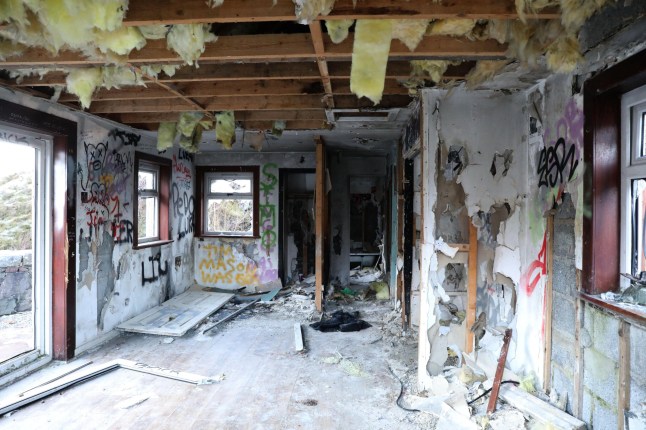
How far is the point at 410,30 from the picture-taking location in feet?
7.41

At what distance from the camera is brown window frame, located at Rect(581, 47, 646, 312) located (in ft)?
7.66

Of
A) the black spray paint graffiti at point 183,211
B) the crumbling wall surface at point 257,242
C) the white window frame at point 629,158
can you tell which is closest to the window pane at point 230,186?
the crumbling wall surface at point 257,242

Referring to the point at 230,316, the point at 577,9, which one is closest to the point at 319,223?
the point at 230,316

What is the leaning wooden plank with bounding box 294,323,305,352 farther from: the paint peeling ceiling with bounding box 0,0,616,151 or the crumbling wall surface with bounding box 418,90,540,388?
the paint peeling ceiling with bounding box 0,0,616,151

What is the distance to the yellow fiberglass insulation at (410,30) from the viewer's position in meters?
2.22

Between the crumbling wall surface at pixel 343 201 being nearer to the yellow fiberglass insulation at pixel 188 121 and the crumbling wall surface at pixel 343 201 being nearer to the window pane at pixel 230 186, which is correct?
the window pane at pixel 230 186

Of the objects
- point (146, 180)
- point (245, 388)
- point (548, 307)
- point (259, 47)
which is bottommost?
point (245, 388)

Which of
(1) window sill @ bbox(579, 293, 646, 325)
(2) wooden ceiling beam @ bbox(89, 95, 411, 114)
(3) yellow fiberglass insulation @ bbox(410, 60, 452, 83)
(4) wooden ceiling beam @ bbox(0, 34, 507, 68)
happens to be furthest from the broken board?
(1) window sill @ bbox(579, 293, 646, 325)

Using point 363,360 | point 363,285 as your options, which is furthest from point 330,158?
point 363,360

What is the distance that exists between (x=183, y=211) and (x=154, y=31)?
4710mm

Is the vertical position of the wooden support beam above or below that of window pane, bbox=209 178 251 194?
above

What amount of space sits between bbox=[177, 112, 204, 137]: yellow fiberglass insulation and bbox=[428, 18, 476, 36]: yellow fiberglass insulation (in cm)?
268

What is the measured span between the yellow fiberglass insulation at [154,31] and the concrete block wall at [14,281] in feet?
14.6

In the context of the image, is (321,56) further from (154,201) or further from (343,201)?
(343,201)
